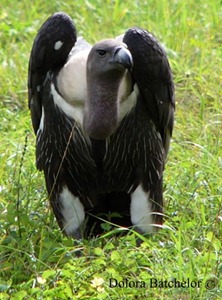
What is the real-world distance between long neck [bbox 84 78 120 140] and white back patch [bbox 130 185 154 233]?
0.52m

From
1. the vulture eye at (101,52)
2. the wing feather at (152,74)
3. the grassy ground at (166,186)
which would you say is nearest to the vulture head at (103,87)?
the vulture eye at (101,52)

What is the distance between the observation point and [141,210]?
7.01m

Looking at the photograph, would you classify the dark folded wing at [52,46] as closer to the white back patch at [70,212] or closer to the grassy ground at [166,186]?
the grassy ground at [166,186]

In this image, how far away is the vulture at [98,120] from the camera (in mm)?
6621

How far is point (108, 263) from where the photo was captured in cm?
616

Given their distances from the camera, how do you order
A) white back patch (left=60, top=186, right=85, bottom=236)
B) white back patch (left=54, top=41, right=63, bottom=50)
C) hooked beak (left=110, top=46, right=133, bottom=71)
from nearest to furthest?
1. hooked beak (left=110, top=46, right=133, bottom=71)
2. white back patch (left=54, top=41, right=63, bottom=50)
3. white back patch (left=60, top=186, right=85, bottom=236)

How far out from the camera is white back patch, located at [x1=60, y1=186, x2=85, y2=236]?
22.9 ft

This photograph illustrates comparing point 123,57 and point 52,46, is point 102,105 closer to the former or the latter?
point 123,57

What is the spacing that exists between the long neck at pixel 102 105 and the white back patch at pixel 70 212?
20.1 inches

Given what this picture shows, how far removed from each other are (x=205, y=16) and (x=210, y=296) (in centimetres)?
476

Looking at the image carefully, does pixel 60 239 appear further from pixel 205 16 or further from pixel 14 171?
pixel 205 16

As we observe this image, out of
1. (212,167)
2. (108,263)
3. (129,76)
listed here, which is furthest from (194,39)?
(108,263)

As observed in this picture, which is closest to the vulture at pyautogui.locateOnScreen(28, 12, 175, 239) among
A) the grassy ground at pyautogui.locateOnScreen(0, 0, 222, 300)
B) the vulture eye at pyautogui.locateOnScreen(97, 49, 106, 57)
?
the vulture eye at pyautogui.locateOnScreen(97, 49, 106, 57)

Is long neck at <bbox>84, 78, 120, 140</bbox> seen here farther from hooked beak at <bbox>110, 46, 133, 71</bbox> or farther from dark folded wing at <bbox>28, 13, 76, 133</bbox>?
dark folded wing at <bbox>28, 13, 76, 133</bbox>
